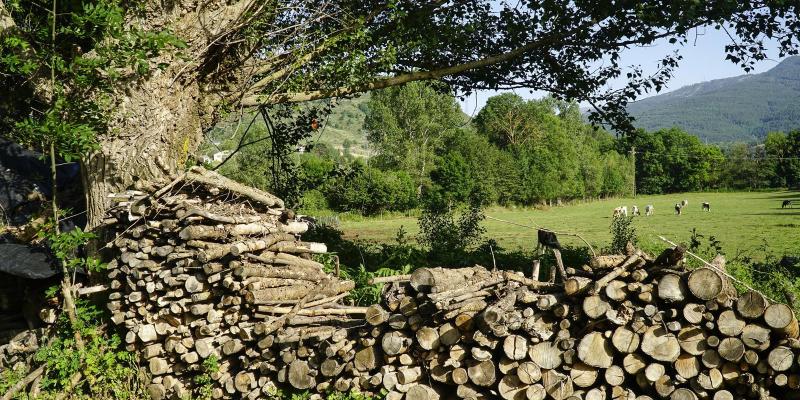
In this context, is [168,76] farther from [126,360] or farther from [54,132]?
[126,360]

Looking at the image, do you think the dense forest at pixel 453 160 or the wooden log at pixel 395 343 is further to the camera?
the dense forest at pixel 453 160

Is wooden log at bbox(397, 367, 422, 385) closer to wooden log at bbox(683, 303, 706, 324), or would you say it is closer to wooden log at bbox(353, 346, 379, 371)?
wooden log at bbox(353, 346, 379, 371)

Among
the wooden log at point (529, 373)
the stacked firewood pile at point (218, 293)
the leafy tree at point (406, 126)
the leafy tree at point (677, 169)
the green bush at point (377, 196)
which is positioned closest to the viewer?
the wooden log at point (529, 373)

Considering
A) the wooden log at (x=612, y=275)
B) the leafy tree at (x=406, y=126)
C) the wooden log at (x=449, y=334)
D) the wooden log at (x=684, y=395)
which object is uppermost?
the leafy tree at (x=406, y=126)

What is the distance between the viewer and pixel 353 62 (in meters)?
8.81

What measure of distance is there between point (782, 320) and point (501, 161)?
53.5m

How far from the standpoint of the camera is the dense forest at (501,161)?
43031 mm

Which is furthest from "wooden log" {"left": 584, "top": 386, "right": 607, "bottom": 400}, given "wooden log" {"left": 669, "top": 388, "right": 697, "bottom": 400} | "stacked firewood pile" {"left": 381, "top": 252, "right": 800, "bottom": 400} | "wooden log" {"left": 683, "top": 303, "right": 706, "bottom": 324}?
"wooden log" {"left": 683, "top": 303, "right": 706, "bottom": 324}

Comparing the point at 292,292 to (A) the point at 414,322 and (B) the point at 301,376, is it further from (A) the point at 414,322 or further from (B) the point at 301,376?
(A) the point at 414,322

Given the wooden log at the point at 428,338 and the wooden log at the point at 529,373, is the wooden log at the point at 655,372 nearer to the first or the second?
the wooden log at the point at 529,373

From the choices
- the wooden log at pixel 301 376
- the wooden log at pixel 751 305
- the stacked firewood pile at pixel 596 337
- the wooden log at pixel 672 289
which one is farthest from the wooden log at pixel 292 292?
the wooden log at pixel 751 305

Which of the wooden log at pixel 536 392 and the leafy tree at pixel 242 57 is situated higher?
the leafy tree at pixel 242 57

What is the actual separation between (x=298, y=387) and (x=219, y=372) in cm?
100

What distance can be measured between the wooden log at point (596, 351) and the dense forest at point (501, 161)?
67.5 ft
